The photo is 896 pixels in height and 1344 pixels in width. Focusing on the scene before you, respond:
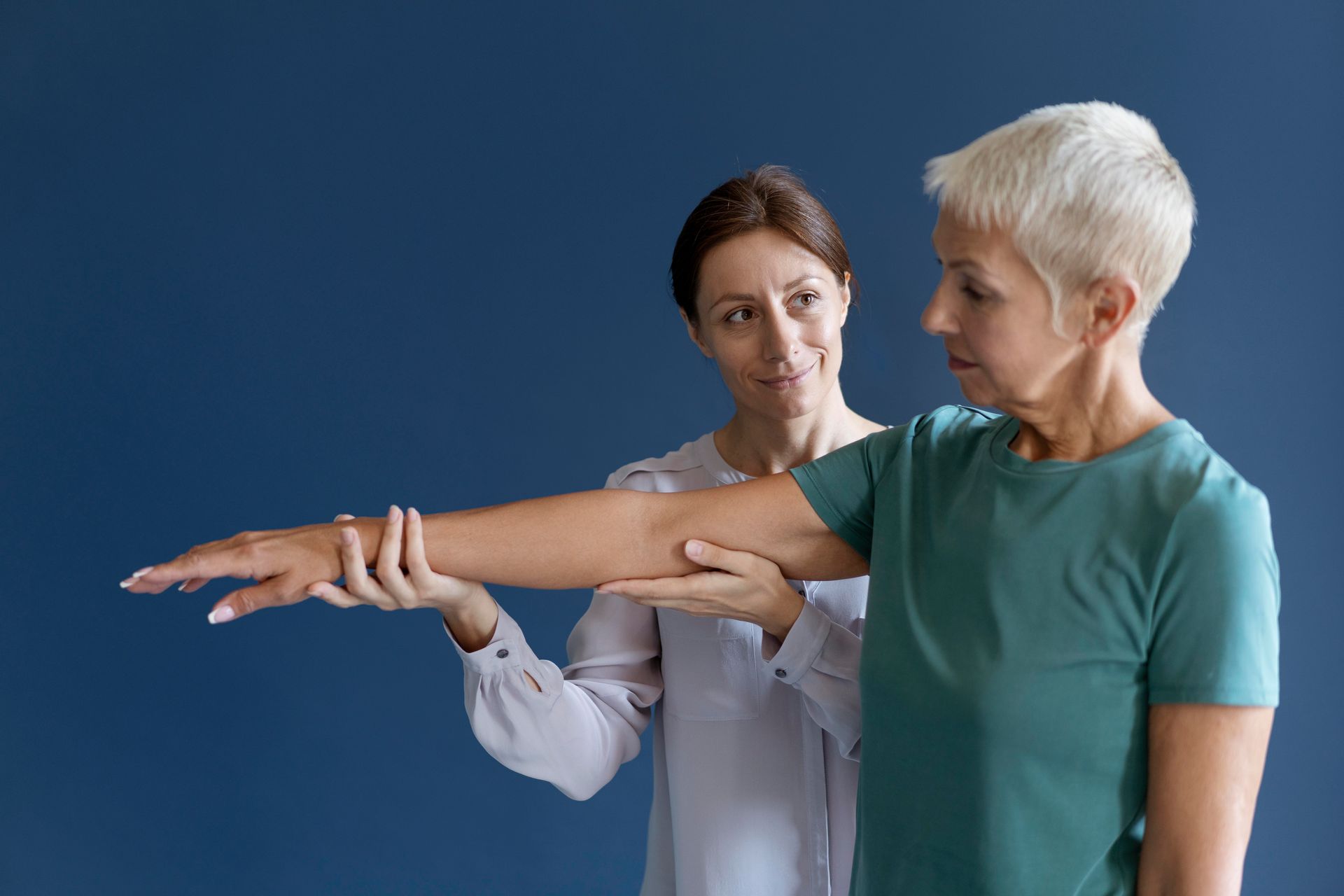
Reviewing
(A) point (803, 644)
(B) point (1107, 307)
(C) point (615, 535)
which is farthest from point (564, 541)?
(B) point (1107, 307)

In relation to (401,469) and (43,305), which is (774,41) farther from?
(43,305)

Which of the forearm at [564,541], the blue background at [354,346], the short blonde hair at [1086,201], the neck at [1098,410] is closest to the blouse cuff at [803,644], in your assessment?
the forearm at [564,541]

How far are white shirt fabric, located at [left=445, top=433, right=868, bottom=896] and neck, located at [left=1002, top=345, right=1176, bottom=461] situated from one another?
487 millimetres

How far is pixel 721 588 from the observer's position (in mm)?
1295

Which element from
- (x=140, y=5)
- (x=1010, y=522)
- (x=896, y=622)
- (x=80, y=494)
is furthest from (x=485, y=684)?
(x=140, y=5)

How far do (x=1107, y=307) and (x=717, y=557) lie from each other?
0.52 metres

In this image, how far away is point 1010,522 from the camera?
1.05 metres

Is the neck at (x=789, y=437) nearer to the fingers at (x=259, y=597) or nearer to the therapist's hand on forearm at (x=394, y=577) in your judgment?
the therapist's hand on forearm at (x=394, y=577)

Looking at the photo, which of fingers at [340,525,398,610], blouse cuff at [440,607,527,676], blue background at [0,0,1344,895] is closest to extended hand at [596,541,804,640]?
blouse cuff at [440,607,527,676]

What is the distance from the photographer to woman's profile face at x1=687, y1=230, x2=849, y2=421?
1.53 metres

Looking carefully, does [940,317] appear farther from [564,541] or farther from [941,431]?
[564,541]

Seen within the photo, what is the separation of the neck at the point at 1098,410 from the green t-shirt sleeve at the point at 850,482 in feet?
0.77

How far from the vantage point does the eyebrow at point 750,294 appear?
155 centimetres

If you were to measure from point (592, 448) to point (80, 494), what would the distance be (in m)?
1.16
